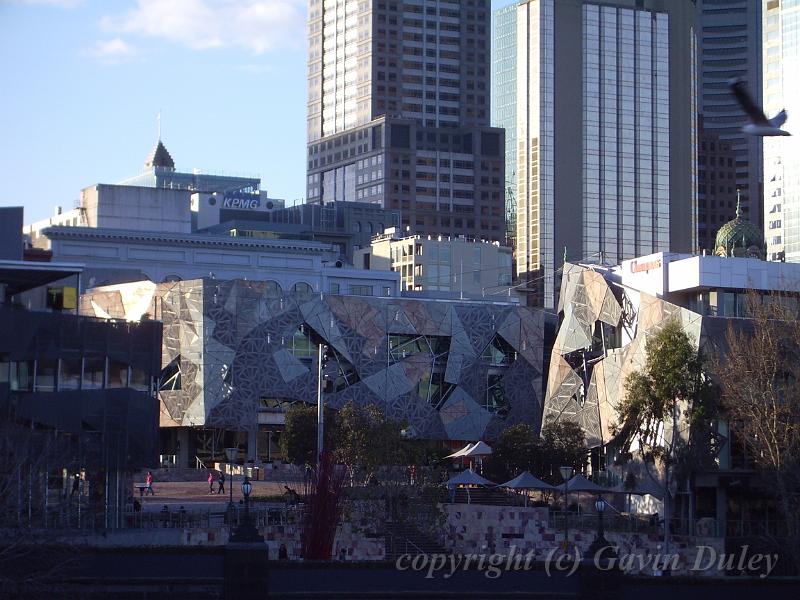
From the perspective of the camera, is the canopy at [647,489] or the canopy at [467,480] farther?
the canopy at [647,489]

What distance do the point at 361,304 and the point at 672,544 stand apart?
5427 cm

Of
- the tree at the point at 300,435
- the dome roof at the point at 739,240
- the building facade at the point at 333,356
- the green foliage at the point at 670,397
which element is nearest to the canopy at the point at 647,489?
the green foliage at the point at 670,397

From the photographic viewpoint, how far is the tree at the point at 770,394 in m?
84.6

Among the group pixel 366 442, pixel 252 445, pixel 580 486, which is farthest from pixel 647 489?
pixel 252 445

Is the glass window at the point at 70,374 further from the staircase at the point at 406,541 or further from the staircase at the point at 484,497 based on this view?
the staircase at the point at 484,497

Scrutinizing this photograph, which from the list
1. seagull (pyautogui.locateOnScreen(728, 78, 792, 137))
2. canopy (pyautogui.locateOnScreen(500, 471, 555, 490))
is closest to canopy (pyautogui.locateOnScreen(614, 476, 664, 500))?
canopy (pyautogui.locateOnScreen(500, 471, 555, 490))

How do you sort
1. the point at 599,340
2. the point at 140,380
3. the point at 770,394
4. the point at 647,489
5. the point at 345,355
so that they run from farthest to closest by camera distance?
the point at 345,355
the point at 599,340
the point at 647,489
the point at 770,394
the point at 140,380

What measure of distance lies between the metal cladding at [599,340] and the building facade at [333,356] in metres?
15.2

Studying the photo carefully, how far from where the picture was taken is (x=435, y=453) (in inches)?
4823

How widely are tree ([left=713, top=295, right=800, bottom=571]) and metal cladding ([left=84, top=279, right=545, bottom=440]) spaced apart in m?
44.1

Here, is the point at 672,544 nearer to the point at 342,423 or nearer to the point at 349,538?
the point at 349,538

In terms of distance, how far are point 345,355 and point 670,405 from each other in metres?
39.5

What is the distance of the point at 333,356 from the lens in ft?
438

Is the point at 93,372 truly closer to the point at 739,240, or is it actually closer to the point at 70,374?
the point at 70,374
